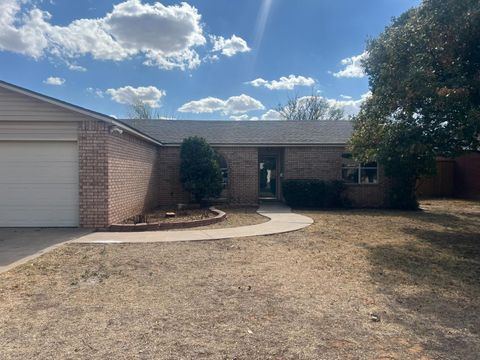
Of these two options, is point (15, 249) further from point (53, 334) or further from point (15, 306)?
point (53, 334)

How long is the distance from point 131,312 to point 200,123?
1658cm

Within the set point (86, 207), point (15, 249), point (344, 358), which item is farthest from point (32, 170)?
point (344, 358)

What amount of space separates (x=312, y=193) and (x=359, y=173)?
2873 millimetres

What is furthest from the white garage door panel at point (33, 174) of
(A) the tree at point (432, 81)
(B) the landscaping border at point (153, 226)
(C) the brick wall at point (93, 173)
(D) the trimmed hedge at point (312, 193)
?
(D) the trimmed hedge at point (312, 193)

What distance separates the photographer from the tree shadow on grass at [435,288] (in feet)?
12.1

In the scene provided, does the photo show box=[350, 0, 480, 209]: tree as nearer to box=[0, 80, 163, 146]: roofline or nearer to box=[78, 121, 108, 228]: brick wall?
box=[0, 80, 163, 146]: roofline

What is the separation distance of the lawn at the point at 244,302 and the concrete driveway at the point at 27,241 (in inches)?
17.4

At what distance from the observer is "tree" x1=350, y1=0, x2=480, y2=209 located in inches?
267

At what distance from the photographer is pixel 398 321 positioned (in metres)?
4.06

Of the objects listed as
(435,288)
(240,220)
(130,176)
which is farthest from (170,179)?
(435,288)

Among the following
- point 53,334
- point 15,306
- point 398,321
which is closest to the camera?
point 53,334

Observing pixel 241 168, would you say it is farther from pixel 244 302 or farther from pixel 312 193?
pixel 244 302

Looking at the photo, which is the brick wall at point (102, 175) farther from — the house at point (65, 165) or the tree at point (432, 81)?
the tree at point (432, 81)

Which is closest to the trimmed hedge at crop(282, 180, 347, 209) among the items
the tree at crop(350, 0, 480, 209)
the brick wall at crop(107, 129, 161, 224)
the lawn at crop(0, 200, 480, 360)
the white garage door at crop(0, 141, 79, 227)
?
the brick wall at crop(107, 129, 161, 224)
